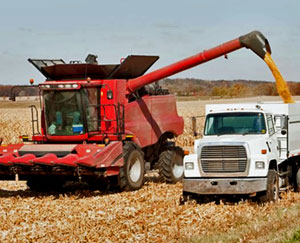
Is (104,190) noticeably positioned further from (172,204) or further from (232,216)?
(232,216)

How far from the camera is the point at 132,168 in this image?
16.4 m

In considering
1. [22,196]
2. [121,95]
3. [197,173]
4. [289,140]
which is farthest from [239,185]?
[22,196]

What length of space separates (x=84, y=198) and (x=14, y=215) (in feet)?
8.62

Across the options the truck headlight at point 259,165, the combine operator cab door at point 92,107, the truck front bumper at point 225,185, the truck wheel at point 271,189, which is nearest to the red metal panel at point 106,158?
the combine operator cab door at point 92,107

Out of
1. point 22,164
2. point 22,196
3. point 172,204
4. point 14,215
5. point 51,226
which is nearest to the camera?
point 51,226

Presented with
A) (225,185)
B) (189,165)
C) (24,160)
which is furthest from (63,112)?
(225,185)

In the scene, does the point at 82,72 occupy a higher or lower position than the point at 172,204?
higher

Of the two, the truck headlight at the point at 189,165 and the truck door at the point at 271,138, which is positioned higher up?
the truck door at the point at 271,138

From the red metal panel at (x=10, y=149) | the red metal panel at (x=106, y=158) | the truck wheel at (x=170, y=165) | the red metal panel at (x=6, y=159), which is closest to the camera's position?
the red metal panel at (x=106, y=158)

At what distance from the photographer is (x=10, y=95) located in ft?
50.8

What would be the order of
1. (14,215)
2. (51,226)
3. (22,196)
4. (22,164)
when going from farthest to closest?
(22,196) → (22,164) → (14,215) → (51,226)

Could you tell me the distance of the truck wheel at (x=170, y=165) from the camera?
1786cm

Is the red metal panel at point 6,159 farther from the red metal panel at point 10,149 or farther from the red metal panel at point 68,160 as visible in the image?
the red metal panel at point 68,160

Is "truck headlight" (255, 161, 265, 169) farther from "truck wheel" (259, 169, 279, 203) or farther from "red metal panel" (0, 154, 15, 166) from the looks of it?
"red metal panel" (0, 154, 15, 166)
